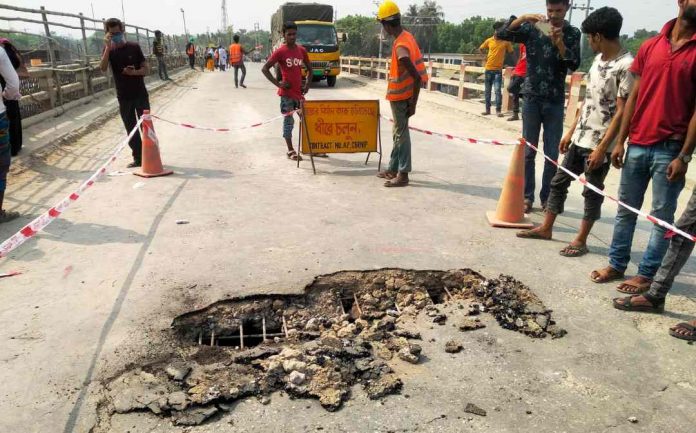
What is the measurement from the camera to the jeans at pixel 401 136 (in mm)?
6086

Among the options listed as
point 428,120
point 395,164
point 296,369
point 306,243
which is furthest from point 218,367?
point 428,120

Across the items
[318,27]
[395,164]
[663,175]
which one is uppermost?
[318,27]

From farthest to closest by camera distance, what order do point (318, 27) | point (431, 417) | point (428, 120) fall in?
point (318, 27), point (428, 120), point (431, 417)

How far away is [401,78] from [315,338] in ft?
12.3

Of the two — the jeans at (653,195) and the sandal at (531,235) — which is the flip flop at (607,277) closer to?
the jeans at (653,195)

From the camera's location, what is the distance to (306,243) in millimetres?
4617

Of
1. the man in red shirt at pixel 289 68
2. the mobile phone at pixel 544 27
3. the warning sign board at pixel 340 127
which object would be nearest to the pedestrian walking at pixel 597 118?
the mobile phone at pixel 544 27

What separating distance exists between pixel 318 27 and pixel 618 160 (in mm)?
19671

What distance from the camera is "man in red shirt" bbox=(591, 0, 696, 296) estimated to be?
3166mm

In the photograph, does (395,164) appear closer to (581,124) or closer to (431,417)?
(581,124)

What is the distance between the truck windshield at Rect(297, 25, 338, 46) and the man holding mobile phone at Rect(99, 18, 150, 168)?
14791 millimetres

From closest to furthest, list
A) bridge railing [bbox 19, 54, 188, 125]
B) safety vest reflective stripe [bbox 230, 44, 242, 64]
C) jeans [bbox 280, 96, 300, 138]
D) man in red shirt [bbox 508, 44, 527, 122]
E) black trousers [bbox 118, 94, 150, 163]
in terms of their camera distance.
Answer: black trousers [bbox 118, 94, 150, 163] → jeans [bbox 280, 96, 300, 138] → bridge railing [bbox 19, 54, 188, 125] → man in red shirt [bbox 508, 44, 527, 122] → safety vest reflective stripe [bbox 230, 44, 242, 64]

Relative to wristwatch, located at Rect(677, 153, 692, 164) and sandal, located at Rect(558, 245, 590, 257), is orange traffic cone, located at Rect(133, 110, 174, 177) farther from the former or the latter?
wristwatch, located at Rect(677, 153, 692, 164)

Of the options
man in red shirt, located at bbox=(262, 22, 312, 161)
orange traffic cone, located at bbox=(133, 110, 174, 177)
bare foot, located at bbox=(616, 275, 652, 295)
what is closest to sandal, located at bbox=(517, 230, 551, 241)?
bare foot, located at bbox=(616, 275, 652, 295)
